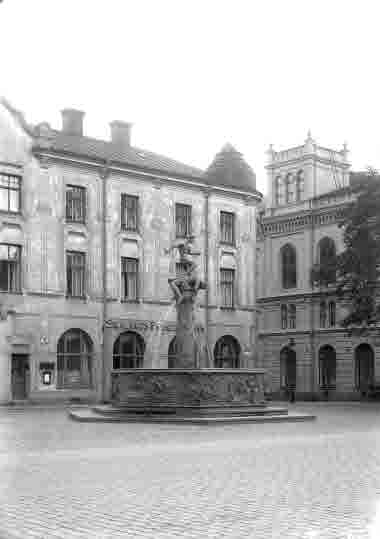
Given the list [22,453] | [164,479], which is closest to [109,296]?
[22,453]

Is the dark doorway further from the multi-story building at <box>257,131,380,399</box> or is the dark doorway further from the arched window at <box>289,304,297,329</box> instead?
the arched window at <box>289,304,297,329</box>

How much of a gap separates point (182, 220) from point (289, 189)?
64.3ft

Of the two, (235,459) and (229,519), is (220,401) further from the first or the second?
(229,519)

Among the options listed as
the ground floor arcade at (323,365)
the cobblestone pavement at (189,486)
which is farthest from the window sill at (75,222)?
the cobblestone pavement at (189,486)

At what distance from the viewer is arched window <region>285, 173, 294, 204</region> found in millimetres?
66500

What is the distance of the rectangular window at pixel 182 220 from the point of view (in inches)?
1923

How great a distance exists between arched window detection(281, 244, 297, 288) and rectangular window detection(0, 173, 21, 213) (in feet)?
92.5

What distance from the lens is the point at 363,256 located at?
1640 inches

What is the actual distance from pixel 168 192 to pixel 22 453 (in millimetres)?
33003

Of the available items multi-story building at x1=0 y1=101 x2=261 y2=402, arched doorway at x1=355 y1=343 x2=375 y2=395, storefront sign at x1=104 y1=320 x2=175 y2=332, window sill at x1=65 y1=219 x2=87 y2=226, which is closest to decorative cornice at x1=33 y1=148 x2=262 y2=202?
multi-story building at x1=0 y1=101 x2=261 y2=402

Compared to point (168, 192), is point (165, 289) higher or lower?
lower

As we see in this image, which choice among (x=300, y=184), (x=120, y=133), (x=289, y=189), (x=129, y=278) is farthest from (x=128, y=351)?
A: (x=289, y=189)

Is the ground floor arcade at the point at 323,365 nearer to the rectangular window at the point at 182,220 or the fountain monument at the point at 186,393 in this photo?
the rectangular window at the point at 182,220

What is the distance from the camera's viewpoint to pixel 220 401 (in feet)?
91.4
